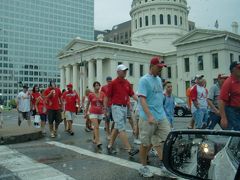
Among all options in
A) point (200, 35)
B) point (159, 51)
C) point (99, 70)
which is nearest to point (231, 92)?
point (200, 35)

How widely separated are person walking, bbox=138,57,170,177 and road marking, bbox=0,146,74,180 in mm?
1220

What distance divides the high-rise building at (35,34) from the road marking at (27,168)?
103403mm

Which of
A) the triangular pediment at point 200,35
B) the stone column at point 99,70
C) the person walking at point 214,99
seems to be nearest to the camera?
the person walking at point 214,99

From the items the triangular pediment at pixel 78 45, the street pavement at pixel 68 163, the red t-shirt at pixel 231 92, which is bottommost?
the street pavement at pixel 68 163

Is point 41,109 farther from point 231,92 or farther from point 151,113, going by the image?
point 231,92

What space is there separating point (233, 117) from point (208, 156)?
3873 millimetres

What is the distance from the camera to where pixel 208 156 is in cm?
178

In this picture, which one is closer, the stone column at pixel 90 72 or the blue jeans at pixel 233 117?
the blue jeans at pixel 233 117

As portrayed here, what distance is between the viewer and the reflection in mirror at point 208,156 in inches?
65.4

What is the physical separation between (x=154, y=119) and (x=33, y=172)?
207 cm

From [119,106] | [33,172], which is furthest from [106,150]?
[33,172]

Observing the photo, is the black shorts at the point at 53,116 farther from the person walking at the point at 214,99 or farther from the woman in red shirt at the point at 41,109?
the person walking at the point at 214,99

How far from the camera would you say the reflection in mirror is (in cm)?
166

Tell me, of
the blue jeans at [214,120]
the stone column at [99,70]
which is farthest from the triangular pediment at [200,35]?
the blue jeans at [214,120]
